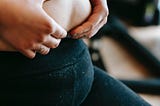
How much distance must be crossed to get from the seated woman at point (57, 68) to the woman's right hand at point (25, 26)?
3 centimetres

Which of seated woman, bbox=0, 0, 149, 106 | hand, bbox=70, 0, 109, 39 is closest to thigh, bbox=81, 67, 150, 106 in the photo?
seated woman, bbox=0, 0, 149, 106

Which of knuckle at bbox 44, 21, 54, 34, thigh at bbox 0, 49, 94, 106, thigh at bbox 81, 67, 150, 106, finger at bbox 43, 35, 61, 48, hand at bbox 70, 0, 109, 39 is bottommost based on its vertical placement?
thigh at bbox 81, 67, 150, 106

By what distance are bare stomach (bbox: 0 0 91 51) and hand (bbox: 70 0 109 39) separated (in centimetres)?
1

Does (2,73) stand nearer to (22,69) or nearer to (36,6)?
(22,69)

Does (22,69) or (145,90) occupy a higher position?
(22,69)

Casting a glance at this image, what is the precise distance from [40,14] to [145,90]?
107cm

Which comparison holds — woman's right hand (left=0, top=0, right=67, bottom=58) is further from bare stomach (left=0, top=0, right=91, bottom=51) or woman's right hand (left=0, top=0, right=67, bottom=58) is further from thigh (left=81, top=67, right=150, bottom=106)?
thigh (left=81, top=67, right=150, bottom=106)

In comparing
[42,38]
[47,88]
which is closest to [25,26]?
[42,38]

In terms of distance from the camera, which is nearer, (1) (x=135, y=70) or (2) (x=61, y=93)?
(2) (x=61, y=93)

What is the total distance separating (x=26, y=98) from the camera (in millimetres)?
623

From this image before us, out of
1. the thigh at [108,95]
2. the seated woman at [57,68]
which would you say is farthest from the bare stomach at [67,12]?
the thigh at [108,95]

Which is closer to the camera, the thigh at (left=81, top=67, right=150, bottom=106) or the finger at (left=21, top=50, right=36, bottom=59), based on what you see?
the finger at (left=21, top=50, right=36, bottom=59)

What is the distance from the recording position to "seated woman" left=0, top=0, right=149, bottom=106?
61 cm

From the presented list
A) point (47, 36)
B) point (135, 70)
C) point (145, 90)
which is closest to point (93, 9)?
point (47, 36)
